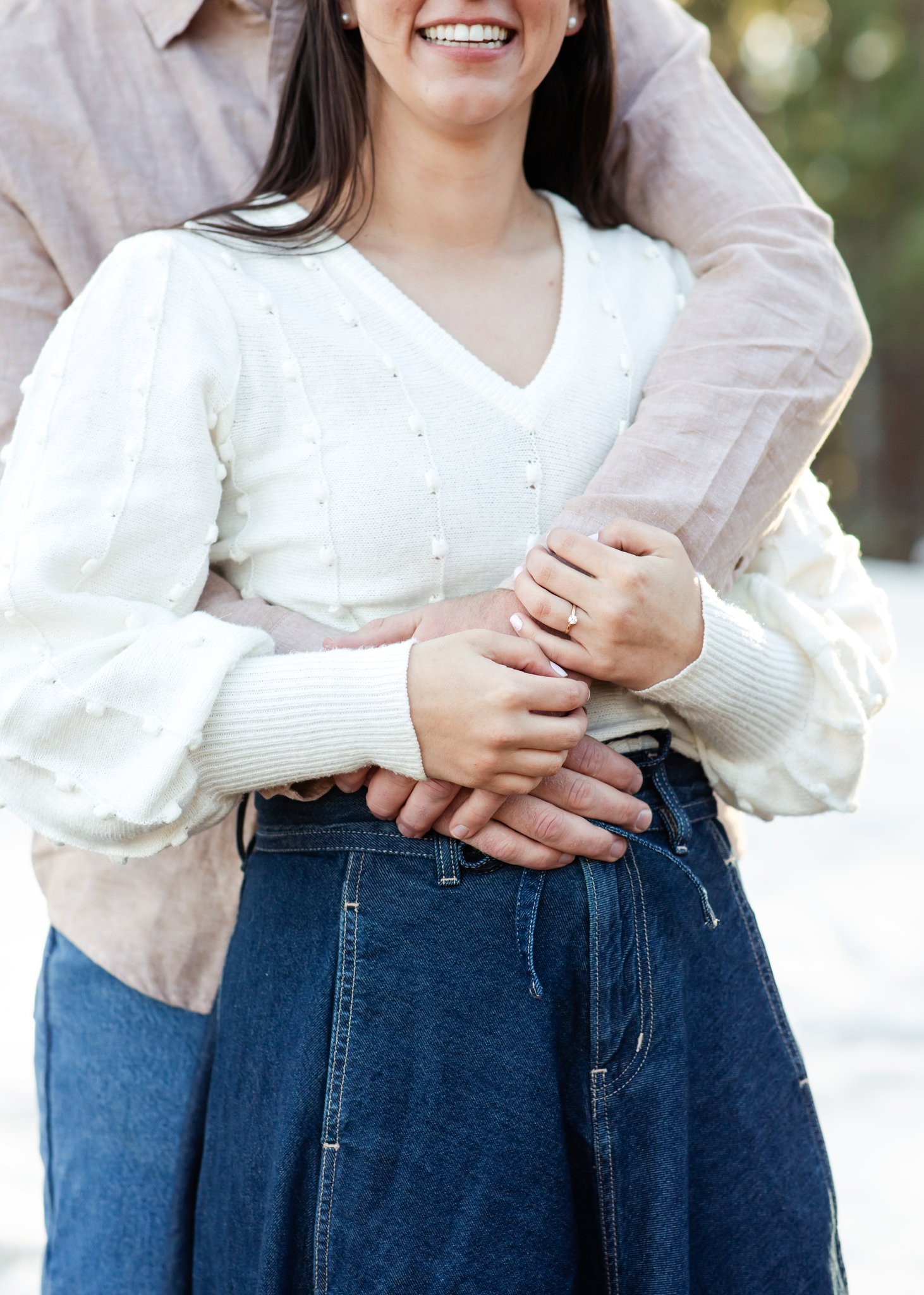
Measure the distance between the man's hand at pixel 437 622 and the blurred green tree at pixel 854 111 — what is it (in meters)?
7.83

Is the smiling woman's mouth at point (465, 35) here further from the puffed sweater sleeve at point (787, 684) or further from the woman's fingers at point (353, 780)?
the woman's fingers at point (353, 780)

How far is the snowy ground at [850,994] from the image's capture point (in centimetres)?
228

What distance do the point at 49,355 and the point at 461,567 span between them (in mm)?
401

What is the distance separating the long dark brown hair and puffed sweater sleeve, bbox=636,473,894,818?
47 cm

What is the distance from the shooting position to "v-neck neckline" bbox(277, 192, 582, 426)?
1230 mm

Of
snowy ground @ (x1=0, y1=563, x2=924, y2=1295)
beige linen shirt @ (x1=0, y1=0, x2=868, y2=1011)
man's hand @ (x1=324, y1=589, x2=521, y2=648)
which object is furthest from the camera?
snowy ground @ (x1=0, y1=563, x2=924, y2=1295)

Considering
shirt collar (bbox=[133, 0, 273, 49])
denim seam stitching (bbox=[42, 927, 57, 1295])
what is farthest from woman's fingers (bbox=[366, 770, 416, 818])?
shirt collar (bbox=[133, 0, 273, 49])

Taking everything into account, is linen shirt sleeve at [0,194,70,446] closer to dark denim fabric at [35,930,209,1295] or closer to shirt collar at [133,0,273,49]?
shirt collar at [133,0,273,49]

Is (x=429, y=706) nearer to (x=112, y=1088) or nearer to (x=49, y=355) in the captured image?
(x=49, y=355)

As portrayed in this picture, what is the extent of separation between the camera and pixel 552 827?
3.60 ft

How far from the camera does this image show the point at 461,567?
3.93ft

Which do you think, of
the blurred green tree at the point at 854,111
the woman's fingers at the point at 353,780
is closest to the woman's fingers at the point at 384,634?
the woman's fingers at the point at 353,780

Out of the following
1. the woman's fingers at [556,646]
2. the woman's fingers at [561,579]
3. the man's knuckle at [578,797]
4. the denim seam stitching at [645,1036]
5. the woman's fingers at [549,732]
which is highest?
the woman's fingers at [561,579]

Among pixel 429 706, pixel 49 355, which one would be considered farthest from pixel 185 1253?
pixel 49 355
